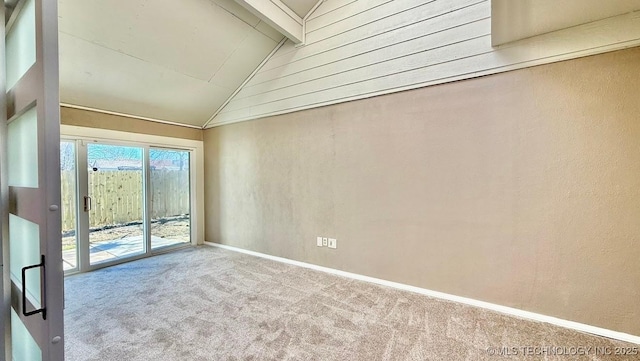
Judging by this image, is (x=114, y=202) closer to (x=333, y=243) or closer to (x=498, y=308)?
(x=333, y=243)

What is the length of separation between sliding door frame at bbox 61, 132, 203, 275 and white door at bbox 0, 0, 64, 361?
310cm

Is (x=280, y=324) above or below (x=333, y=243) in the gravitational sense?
below

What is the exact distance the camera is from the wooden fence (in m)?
3.54

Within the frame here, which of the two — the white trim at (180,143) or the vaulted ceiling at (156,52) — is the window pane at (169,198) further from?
the vaulted ceiling at (156,52)

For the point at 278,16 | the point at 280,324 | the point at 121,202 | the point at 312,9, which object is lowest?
the point at 280,324

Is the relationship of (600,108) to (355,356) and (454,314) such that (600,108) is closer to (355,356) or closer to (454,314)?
(454,314)

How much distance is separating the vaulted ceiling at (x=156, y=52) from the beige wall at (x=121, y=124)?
109 millimetres

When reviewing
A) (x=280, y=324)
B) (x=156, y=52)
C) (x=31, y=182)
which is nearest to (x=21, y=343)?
(x=31, y=182)

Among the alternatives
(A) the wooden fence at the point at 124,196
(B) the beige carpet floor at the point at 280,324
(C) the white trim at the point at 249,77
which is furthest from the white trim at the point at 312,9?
(B) the beige carpet floor at the point at 280,324

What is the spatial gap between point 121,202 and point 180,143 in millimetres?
1354

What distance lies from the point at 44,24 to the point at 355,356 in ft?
8.00

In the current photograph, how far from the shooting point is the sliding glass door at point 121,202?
3566 mm

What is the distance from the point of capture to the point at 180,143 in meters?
4.73

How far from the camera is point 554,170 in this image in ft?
7.48
